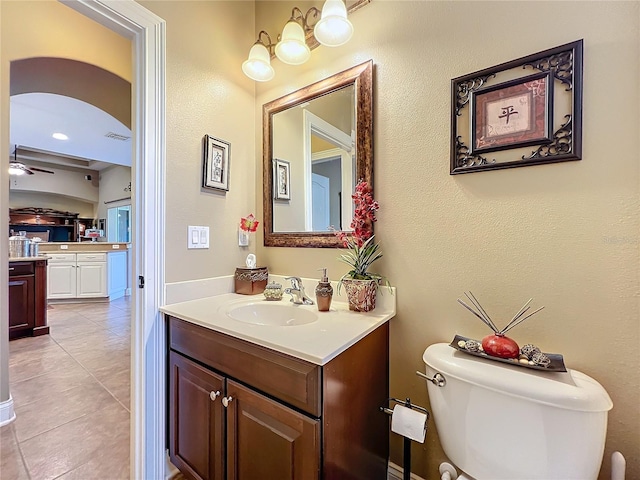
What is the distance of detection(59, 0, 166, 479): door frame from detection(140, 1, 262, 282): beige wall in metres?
0.06

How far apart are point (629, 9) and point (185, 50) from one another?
1.72 m

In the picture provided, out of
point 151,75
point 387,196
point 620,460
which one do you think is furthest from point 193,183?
point 620,460

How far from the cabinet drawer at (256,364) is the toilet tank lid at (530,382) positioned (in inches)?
17.2

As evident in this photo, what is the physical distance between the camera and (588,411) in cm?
68

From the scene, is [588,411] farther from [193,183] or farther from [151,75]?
[151,75]

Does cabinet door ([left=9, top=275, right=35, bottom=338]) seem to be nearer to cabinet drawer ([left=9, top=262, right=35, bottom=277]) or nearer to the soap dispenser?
cabinet drawer ([left=9, top=262, right=35, bottom=277])

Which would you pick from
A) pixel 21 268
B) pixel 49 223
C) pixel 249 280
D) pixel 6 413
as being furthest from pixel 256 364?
pixel 49 223

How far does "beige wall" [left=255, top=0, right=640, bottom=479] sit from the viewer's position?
0.80 meters

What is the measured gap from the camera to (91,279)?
473cm

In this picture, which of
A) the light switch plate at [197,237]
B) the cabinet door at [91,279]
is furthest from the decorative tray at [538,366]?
the cabinet door at [91,279]

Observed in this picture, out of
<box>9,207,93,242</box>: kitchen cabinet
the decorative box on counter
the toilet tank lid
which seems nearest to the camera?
the toilet tank lid

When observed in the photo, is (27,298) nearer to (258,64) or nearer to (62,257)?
(62,257)

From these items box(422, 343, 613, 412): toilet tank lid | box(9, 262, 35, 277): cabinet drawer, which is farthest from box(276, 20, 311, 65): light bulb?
box(9, 262, 35, 277): cabinet drawer

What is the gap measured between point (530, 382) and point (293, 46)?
1681mm
